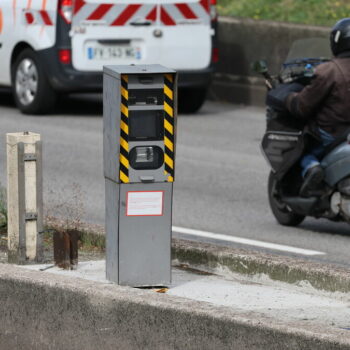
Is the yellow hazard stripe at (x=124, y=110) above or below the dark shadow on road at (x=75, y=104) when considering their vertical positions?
above

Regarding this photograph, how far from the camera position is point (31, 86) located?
50.6 feet

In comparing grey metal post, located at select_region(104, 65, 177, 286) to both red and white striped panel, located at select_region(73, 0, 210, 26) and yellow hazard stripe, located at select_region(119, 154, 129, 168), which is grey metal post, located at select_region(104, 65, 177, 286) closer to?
yellow hazard stripe, located at select_region(119, 154, 129, 168)

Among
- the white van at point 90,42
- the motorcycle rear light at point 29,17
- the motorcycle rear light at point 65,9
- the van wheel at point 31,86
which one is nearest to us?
the motorcycle rear light at point 65,9

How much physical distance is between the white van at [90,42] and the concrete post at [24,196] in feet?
25.6

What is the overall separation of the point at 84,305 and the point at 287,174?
4074mm

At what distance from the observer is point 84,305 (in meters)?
6.04

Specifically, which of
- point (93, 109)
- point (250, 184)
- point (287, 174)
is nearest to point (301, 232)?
point (287, 174)

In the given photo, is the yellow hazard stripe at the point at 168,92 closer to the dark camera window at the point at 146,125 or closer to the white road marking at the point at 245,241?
the dark camera window at the point at 146,125

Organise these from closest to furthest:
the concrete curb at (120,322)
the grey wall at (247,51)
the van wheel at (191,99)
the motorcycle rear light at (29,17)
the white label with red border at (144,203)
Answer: the concrete curb at (120,322), the white label with red border at (144,203), the motorcycle rear light at (29,17), the van wheel at (191,99), the grey wall at (247,51)

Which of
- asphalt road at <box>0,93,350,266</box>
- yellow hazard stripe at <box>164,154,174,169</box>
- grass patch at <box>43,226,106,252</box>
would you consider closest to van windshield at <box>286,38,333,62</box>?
asphalt road at <box>0,93,350,266</box>

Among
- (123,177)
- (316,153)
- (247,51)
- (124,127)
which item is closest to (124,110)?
(124,127)

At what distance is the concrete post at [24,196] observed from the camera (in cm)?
715

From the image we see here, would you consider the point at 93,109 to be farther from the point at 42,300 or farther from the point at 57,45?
the point at 42,300

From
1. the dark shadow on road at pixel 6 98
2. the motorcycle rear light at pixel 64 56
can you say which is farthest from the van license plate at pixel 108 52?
the dark shadow on road at pixel 6 98
